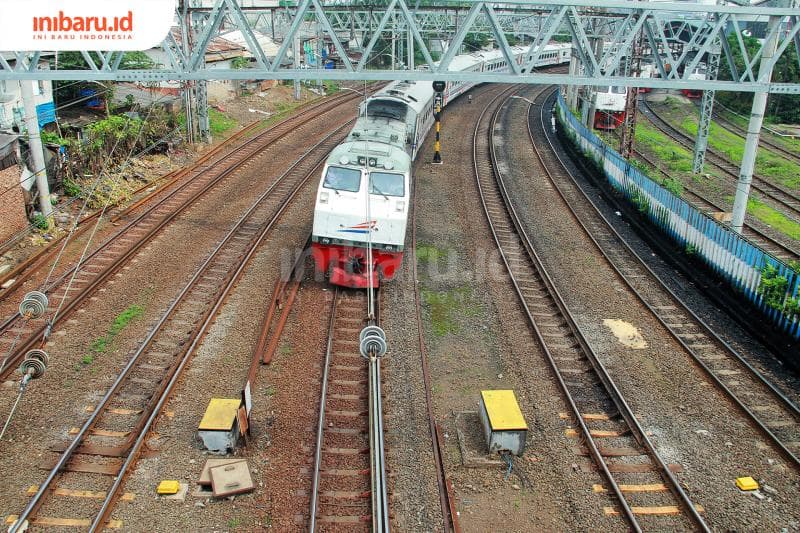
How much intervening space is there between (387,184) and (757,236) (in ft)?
38.2

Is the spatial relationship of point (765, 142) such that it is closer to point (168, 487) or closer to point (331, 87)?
point (331, 87)

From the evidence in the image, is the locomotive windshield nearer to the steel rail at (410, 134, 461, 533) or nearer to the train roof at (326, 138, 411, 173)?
the train roof at (326, 138, 411, 173)

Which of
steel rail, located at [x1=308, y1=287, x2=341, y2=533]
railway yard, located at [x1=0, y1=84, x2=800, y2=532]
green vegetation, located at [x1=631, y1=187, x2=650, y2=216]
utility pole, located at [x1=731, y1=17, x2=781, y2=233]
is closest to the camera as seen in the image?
steel rail, located at [x1=308, y1=287, x2=341, y2=533]

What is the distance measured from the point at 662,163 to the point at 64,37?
2403cm

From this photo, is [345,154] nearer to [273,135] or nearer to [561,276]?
[561,276]

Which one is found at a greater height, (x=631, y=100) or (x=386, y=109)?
(x=631, y=100)

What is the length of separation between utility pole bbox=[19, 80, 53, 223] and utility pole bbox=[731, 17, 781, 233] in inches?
609

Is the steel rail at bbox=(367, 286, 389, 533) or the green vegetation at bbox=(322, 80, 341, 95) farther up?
the green vegetation at bbox=(322, 80, 341, 95)

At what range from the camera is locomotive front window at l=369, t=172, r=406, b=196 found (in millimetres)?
14531

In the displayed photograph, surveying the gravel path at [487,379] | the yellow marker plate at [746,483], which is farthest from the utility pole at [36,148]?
the yellow marker plate at [746,483]

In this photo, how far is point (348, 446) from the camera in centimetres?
961

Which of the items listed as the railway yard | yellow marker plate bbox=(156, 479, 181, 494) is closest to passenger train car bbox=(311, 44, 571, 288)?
the railway yard

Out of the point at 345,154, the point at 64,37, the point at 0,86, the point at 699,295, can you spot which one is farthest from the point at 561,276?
the point at 0,86

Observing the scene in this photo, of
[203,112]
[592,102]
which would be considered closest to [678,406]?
[203,112]
